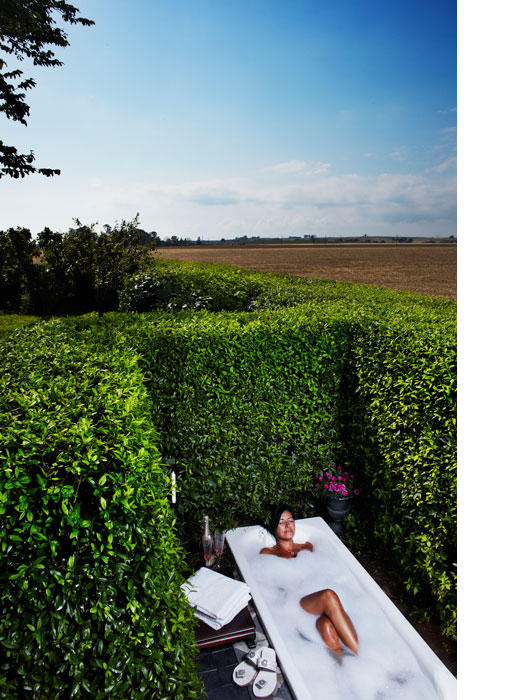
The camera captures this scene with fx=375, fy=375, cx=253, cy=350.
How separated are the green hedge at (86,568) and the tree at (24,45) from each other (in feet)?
32.3

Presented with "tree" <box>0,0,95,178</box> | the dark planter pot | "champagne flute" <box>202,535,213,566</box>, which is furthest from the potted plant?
"tree" <box>0,0,95,178</box>

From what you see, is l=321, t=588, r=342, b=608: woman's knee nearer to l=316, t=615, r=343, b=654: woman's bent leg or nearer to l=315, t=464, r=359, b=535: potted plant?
l=316, t=615, r=343, b=654: woman's bent leg

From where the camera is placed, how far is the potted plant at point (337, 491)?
4.49m

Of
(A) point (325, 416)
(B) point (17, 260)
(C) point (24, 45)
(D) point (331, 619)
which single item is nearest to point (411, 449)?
(A) point (325, 416)

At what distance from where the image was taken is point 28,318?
12523mm

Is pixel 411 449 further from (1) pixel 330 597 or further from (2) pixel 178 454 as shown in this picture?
(2) pixel 178 454

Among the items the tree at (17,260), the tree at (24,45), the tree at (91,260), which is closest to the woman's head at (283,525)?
the tree at (24,45)

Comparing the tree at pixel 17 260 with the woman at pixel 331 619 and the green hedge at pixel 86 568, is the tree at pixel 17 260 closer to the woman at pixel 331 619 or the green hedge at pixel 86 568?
the green hedge at pixel 86 568

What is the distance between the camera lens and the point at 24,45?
8.77 meters

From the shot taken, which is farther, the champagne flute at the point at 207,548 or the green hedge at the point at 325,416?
the champagne flute at the point at 207,548

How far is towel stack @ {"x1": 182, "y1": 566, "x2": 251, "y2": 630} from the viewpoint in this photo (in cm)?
298
